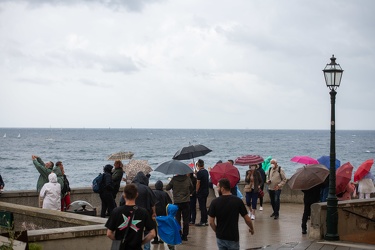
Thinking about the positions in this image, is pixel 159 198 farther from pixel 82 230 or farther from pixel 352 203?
pixel 352 203

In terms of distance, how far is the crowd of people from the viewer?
9094mm

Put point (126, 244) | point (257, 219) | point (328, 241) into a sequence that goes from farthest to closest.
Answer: point (257, 219) → point (328, 241) → point (126, 244)

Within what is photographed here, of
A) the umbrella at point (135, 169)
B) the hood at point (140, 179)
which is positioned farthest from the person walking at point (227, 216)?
the umbrella at point (135, 169)

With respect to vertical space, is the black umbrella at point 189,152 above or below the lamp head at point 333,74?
below

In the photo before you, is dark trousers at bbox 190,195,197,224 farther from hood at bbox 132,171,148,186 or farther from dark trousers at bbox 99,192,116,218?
hood at bbox 132,171,148,186

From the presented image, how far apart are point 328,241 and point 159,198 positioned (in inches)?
147

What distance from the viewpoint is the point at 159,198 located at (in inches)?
A: 568

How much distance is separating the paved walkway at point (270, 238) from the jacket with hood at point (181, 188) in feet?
2.94

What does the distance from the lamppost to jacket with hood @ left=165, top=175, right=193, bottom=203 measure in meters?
3.08

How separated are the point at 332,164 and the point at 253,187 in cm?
412

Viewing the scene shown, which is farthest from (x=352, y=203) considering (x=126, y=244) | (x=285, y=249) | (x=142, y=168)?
(x=126, y=244)

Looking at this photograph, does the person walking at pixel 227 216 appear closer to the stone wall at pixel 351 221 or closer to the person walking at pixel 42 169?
the stone wall at pixel 351 221

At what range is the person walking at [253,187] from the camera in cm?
1934

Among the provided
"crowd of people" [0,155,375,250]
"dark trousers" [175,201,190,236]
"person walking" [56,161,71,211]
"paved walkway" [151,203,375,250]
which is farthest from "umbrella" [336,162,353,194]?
"person walking" [56,161,71,211]
